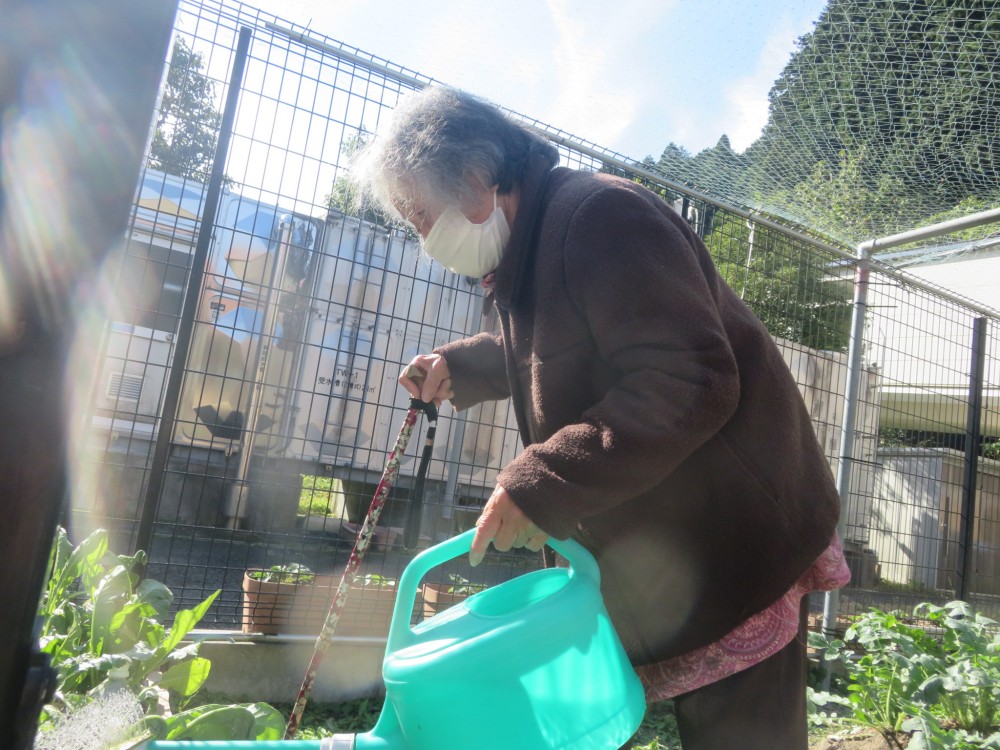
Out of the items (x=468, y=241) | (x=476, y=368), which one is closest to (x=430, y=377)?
(x=476, y=368)

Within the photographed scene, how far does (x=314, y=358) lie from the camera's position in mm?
4227

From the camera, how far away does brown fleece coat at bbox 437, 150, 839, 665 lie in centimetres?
118

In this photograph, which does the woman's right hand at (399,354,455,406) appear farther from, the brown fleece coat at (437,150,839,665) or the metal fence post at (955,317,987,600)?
the metal fence post at (955,317,987,600)

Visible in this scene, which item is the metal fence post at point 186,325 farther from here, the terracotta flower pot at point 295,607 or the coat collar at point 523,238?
the coat collar at point 523,238

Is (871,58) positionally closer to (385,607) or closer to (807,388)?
(807,388)

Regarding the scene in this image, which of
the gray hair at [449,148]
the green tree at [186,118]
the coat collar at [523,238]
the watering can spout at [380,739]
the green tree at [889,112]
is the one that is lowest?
the watering can spout at [380,739]

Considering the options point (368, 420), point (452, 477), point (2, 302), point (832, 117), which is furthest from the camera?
point (368, 420)

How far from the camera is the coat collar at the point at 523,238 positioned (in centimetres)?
149

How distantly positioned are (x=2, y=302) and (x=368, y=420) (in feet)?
16.1

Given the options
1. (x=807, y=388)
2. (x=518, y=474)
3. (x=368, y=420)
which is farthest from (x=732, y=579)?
(x=368, y=420)

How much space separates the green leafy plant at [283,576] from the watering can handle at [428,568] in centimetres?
232

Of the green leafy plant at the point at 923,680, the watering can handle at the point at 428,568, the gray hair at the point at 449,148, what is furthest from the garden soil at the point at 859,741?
the gray hair at the point at 449,148

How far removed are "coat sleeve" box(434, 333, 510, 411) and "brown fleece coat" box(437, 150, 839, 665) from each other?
1.44ft

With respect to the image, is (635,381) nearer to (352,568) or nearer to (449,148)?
(449,148)
